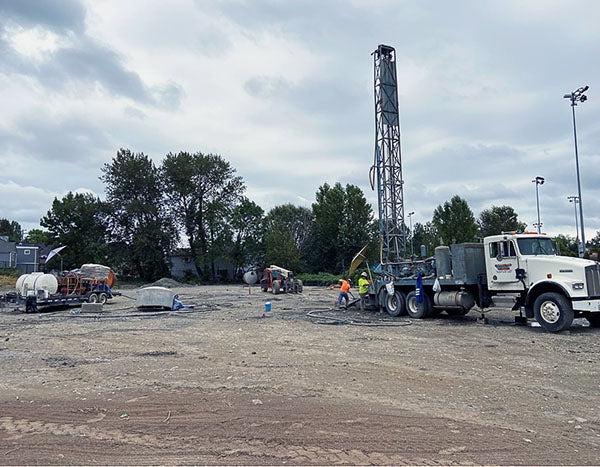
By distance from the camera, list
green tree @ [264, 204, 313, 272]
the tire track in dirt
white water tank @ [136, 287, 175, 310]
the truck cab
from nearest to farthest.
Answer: the tire track in dirt < the truck cab < white water tank @ [136, 287, 175, 310] < green tree @ [264, 204, 313, 272]

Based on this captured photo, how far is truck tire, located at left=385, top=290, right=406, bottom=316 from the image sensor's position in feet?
66.6

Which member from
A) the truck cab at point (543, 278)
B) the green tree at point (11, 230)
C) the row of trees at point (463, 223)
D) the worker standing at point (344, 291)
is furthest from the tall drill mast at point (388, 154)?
the green tree at point (11, 230)

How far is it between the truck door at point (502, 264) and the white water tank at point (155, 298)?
13944 mm

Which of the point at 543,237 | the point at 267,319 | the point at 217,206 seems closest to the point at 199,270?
the point at 217,206

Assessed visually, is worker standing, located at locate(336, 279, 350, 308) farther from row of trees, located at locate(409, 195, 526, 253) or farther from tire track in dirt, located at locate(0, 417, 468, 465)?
row of trees, located at locate(409, 195, 526, 253)

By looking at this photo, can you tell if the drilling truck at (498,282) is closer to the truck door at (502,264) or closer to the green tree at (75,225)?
the truck door at (502,264)

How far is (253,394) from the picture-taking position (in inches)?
297

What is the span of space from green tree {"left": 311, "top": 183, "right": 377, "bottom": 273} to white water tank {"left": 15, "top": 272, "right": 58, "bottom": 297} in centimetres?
4659

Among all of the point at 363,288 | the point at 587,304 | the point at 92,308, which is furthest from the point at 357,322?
the point at 92,308

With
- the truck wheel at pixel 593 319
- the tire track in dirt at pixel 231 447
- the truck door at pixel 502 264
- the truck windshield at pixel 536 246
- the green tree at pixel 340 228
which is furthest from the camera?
the green tree at pixel 340 228

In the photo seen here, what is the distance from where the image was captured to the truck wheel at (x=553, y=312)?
14.3 meters

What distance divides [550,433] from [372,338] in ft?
26.1

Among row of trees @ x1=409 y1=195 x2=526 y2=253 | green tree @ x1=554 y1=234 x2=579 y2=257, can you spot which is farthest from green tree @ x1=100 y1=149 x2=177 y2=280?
green tree @ x1=554 y1=234 x2=579 y2=257

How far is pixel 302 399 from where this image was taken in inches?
284
